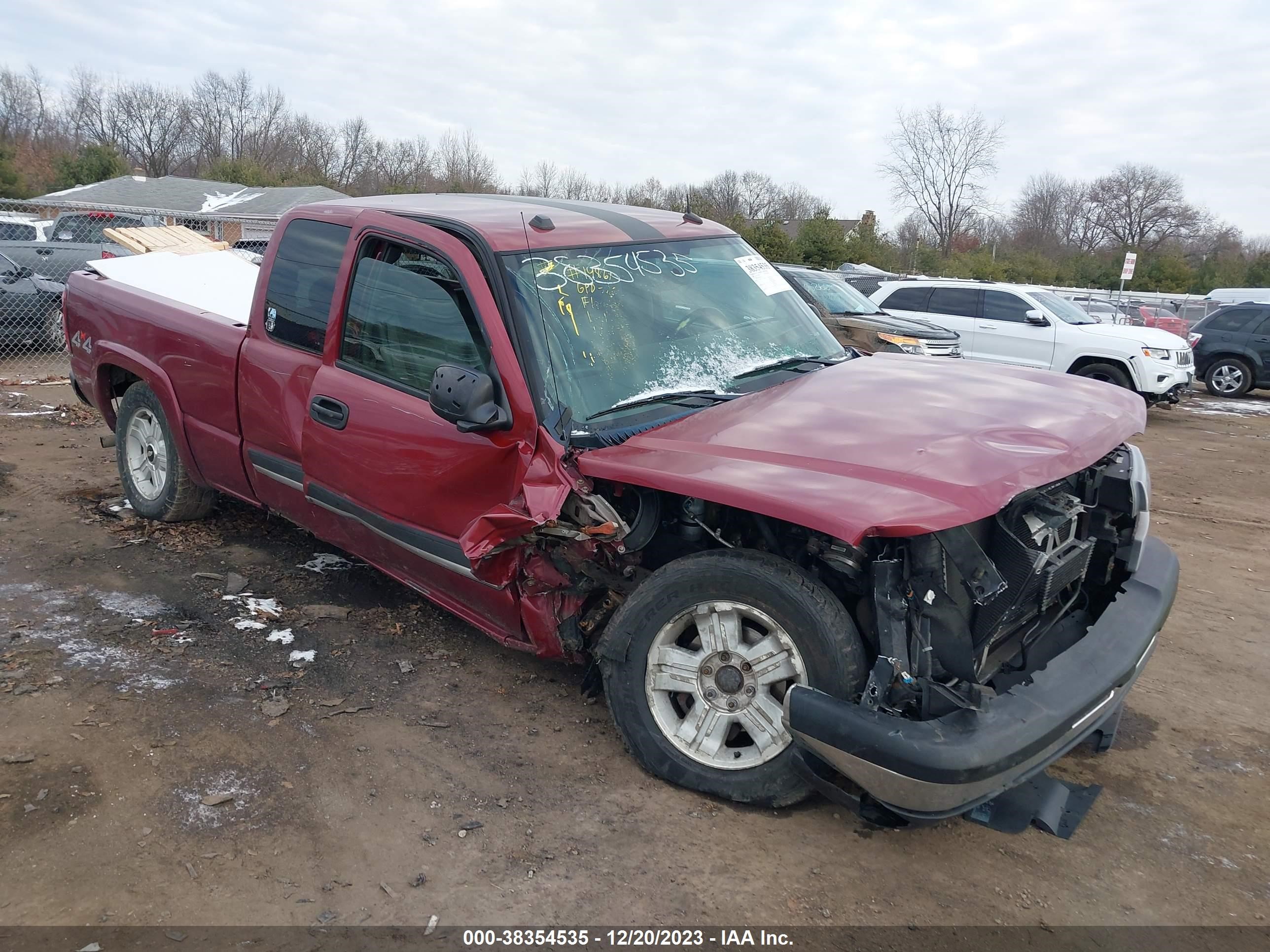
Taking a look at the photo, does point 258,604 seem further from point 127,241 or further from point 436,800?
point 127,241

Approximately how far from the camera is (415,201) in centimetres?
450

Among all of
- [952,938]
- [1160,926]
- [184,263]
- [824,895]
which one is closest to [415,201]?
[184,263]

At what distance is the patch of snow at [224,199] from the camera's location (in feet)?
113

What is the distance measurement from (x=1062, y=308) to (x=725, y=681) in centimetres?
1268

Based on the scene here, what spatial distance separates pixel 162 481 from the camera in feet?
18.7

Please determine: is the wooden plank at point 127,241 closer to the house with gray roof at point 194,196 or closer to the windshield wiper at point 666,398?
the windshield wiper at point 666,398

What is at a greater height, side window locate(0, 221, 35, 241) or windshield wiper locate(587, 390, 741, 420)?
side window locate(0, 221, 35, 241)

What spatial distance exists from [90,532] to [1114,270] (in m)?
41.9

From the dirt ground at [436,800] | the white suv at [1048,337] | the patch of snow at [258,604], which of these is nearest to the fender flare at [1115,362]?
the white suv at [1048,337]

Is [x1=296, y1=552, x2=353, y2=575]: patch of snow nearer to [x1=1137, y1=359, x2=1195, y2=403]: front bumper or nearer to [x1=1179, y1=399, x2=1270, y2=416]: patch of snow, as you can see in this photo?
[x1=1137, y1=359, x2=1195, y2=403]: front bumper

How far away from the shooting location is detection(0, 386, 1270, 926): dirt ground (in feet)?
9.09

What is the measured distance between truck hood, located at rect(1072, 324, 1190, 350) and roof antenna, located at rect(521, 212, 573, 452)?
38.1 feet

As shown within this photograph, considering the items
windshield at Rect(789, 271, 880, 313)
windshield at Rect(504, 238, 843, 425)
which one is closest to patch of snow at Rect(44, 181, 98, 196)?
windshield at Rect(789, 271, 880, 313)

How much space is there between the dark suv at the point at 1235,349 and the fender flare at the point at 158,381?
16922 millimetres
